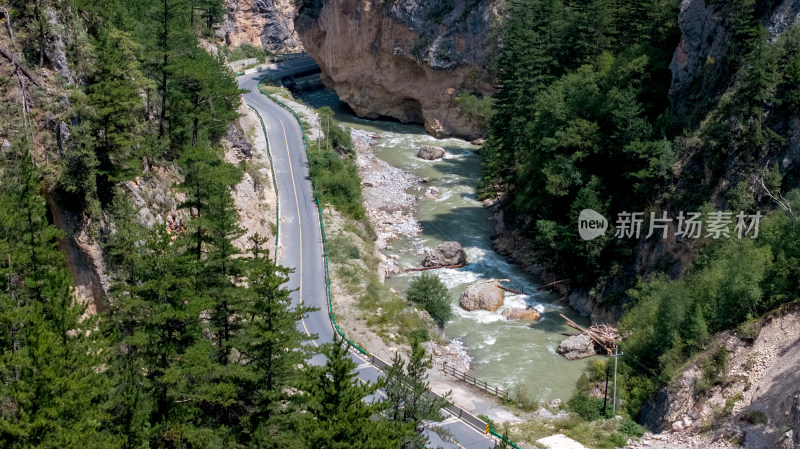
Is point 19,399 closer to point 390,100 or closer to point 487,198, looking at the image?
point 487,198

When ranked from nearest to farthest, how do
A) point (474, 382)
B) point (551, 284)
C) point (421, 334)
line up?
point (474, 382) → point (421, 334) → point (551, 284)

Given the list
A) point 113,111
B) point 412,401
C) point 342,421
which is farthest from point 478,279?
point 342,421

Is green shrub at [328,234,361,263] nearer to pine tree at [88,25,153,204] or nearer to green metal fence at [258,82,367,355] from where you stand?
green metal fence at [258,82,367,355]

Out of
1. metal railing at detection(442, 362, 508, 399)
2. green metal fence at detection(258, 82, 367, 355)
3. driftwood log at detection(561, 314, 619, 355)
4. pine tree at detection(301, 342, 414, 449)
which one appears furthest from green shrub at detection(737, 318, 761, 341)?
pine tree at detection(301, 342, 414, 449)

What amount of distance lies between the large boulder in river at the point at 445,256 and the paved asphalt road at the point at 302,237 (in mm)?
7139

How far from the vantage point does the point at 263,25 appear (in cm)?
10200

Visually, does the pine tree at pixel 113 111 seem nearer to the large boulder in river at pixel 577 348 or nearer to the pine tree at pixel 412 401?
the pine tree at pixel 412 401

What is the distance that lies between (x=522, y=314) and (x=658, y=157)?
11.4 meters

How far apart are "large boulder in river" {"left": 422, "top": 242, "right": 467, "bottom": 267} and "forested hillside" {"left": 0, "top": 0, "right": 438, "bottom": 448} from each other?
1821 cm

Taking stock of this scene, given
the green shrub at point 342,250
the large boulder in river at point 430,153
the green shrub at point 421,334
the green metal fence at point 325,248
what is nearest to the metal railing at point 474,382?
the green shrub at point 421,334

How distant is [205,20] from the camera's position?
261ft

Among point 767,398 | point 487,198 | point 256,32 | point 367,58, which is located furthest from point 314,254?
point 256,32

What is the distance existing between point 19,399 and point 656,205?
113 ft

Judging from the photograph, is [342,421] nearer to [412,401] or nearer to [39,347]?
[412,401]
